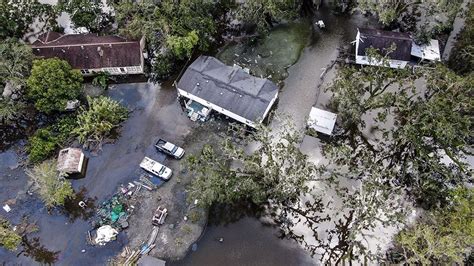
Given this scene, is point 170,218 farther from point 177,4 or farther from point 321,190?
point 177,4

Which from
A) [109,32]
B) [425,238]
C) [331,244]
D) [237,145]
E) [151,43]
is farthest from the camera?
[109,32]

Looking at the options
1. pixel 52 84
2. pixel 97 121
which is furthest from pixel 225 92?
pixel 52 84

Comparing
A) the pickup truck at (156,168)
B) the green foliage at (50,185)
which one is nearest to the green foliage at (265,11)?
the pickup truck at (156,168)

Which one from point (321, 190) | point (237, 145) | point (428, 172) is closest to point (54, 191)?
point (237, 145)

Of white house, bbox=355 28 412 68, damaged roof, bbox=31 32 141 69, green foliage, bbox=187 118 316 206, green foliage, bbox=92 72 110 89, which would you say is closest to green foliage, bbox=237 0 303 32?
white house, bbox=355 28 412 68

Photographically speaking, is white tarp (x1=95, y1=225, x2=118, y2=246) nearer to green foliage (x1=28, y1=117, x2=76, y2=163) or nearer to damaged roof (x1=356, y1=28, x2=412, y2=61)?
green foliage (x1=28, y1=117, x2=76, y2=163)
